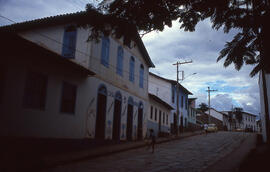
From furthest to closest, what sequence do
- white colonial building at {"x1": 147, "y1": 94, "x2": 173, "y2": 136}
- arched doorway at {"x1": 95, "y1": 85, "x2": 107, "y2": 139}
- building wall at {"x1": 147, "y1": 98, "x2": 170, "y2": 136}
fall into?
white colonial building at {"x1": 147, "y1": 94, "x2": 173, "y2": 136}
building wall at {"x1": 147, "y1": 98, "x2": 170, "y2": 136}
arched doorway at {"x1": 95, "y1": 85, "x2": 107, "y2": 139}

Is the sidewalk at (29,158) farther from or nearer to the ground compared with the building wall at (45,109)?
nearer to the ground

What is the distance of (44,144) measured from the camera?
10.7m

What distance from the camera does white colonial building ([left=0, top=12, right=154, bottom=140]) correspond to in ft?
30.9

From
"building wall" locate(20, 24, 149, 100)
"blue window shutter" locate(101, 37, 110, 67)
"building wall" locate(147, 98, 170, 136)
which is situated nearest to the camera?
"building wall" locate(20, 24, 149, 100)

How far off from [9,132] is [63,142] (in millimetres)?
3201

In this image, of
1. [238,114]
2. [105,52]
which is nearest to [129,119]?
[105,52]

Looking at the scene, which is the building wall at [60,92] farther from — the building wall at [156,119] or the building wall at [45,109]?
the building wall at [156,119]

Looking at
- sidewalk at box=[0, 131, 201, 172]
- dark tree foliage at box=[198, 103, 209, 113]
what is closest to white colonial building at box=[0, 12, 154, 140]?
sidewalk at box=[0, 131, 201, 172]

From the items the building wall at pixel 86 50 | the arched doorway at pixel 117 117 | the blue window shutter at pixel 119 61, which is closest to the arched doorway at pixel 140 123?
the building wall at pixel 86 50

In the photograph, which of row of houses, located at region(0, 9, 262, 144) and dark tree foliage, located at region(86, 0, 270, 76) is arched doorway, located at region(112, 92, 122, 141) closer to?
row of houses, located at region(0, 9, 262, 144)

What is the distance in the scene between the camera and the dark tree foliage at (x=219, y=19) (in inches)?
136

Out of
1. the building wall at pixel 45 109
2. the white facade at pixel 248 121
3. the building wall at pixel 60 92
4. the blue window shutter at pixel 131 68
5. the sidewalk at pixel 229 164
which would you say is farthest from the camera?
the white facade at pixel 248 121

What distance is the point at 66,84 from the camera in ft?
41.1

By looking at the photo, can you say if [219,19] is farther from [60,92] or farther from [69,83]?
[69,83]
